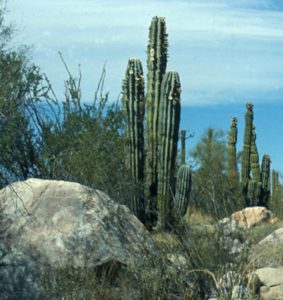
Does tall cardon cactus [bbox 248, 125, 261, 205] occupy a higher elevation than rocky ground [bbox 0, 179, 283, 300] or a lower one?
higher

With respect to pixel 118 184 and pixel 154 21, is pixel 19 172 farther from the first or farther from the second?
pixel 154 21

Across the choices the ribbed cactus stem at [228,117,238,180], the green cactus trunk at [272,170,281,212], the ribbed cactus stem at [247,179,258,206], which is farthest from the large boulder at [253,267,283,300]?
the green cactus trunk at [272,170,281,212]

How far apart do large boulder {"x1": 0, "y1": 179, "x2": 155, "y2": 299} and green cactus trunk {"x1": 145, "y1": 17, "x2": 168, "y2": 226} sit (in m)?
8.64

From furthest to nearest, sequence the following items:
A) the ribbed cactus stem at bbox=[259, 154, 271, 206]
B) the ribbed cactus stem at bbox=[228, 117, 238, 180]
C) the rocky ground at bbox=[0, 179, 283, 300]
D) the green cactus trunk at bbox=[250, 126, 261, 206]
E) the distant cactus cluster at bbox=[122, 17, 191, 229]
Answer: the ribbed cactus stem at bbox=[259, 154, 271, 206] < the ribbed cactus stem at bbox=[228, 117, 238, 180] < the green cactus trunk at bbox=[250, 126, 261, 206] < the distant cactus cluster at bbox=[122, 17, 191, 229] < the rocky ground at bbox=[0, 179, 283, 300]

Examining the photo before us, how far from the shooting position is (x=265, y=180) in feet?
124

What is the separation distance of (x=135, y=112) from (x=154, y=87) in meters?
1.27

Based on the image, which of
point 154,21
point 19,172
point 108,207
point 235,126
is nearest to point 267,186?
point 235,126

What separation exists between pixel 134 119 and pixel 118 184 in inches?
198

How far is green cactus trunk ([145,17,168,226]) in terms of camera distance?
23.0m

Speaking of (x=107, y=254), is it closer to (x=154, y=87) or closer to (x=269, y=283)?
(x=269, y=283)

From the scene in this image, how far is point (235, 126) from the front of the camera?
3816 centimetres

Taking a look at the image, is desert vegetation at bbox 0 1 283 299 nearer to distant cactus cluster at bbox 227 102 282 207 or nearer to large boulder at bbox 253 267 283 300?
large boulder at bbox 253 267 283 300

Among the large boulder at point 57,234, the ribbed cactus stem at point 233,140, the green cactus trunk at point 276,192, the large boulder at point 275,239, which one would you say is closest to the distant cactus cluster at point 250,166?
the ribbed cactus stem at point 233,140

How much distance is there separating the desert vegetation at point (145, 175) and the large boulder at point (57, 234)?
13.8 inches
